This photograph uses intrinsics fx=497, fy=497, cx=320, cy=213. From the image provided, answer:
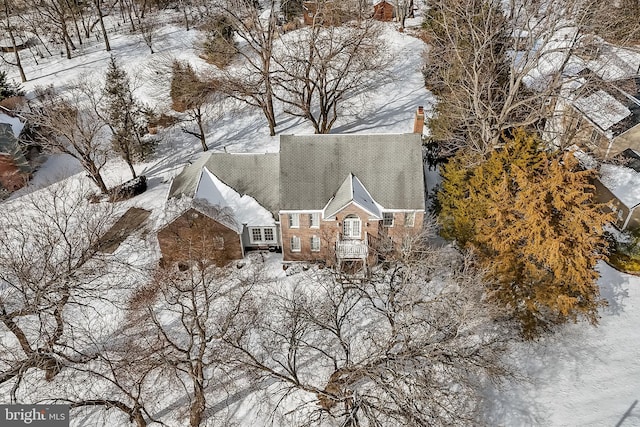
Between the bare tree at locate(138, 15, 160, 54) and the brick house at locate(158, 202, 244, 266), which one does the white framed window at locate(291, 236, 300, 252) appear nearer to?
the brick house at locate(158, 202, 244, 266)

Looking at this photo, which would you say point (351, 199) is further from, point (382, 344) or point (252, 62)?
point (252, 62)

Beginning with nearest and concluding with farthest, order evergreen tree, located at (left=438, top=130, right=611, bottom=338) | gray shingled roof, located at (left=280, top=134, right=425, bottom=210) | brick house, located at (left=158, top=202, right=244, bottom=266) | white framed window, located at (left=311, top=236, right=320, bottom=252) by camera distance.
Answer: evergreen tree, located at (left=438, top=130, right=611, bottom=338)
gray shingled roof, located at (left=280, top=134, right=425, bottom=210)
brick house, located at (left=158, top=202, right=244, bottom=266)
white framed window, located at (left=311, top=236, right=320, bottom=252)

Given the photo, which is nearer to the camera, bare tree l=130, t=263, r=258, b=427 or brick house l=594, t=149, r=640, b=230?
bare tree l=130, t=263, r=258, b=427

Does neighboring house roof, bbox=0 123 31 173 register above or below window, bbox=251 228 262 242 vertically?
→ above

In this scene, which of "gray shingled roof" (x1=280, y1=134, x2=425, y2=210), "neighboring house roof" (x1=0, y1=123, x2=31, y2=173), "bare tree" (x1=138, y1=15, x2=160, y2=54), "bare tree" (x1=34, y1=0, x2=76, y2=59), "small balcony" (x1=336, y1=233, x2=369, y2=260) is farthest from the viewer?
"bare tree" (x1=138, y1=15, x2=160, y2=54)

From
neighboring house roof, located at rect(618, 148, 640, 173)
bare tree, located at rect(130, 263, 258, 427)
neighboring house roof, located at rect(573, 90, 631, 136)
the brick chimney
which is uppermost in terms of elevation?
the brick chimney

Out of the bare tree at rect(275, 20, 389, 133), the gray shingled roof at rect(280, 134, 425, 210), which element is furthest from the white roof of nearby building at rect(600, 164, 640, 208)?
the bare tree at rect(275, 20, 389, 133)

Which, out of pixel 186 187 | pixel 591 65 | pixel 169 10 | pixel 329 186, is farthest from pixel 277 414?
pixel 169 10

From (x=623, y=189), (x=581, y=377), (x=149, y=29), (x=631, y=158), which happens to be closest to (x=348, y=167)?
(x=581, y=377)
